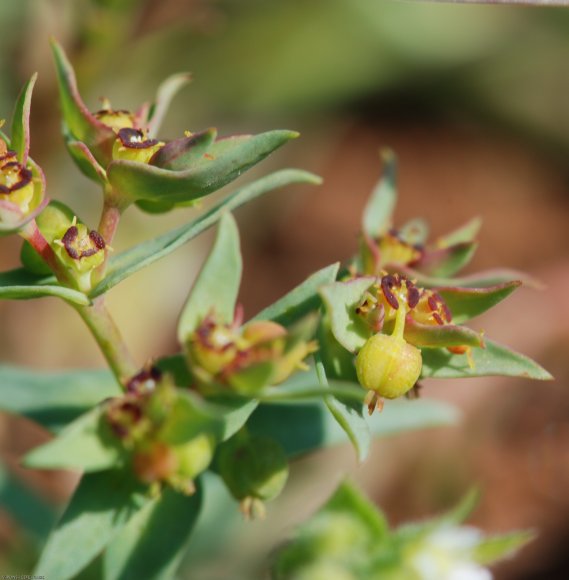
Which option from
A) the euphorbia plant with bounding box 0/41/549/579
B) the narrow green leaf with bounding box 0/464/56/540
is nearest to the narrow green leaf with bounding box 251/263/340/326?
the euphorbia plant with bounding box 0/41/549/579

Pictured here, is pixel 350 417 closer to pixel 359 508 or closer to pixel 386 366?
pixel 386 366

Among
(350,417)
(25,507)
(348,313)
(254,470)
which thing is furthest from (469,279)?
(25,507)

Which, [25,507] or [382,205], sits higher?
[382,205]

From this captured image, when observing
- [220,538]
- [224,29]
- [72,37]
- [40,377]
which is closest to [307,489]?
[220,538]

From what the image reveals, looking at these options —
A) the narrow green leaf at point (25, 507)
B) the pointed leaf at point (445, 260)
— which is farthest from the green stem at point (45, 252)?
the narrow green leaf at point (25, 507)

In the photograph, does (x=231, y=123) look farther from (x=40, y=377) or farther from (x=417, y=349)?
(x=417, y=349)
